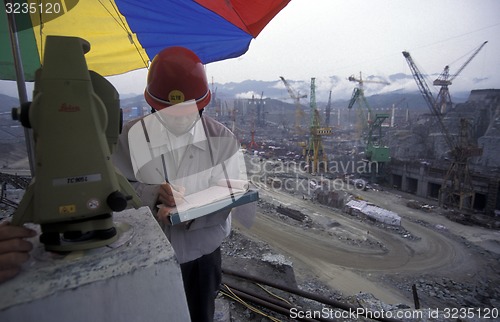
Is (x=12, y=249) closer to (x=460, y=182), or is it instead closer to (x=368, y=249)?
(x=368, y=249)

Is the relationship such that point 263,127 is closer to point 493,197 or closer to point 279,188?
point 279,188

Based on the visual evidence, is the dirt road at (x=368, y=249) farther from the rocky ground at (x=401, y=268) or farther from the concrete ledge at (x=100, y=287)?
the concrete ledge at (x=100, y=287)

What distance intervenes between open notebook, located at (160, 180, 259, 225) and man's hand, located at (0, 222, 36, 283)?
402 mm

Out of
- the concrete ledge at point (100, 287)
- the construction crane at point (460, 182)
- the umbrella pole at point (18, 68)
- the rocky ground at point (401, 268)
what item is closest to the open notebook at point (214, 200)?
the concrete ledge at point (100, 287)

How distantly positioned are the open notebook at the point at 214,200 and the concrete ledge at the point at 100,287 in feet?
0.74

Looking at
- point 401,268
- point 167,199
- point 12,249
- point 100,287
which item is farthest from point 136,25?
point 401,268

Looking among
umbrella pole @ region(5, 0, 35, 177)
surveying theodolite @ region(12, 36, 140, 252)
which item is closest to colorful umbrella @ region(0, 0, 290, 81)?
umbrella pole @ region(5, 0, 35, 177)

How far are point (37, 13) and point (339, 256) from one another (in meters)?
12.8

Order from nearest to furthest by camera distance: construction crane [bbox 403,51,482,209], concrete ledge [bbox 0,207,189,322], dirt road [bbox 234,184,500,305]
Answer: concrete ledge [bbox 0,207,189,322] < dirt road [bbox 234,184,500,305] < construction crane [bbox 403,51,482,209]

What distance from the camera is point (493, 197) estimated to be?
1975 centimetres

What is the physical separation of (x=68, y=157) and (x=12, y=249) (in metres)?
0.26

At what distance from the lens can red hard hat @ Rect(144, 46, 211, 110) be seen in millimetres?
1117

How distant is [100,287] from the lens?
1.99ft

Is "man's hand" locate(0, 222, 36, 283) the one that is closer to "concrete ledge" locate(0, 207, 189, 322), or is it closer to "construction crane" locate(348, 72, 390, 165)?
"concrete ledge" locate(0, 207, 189, 322)
